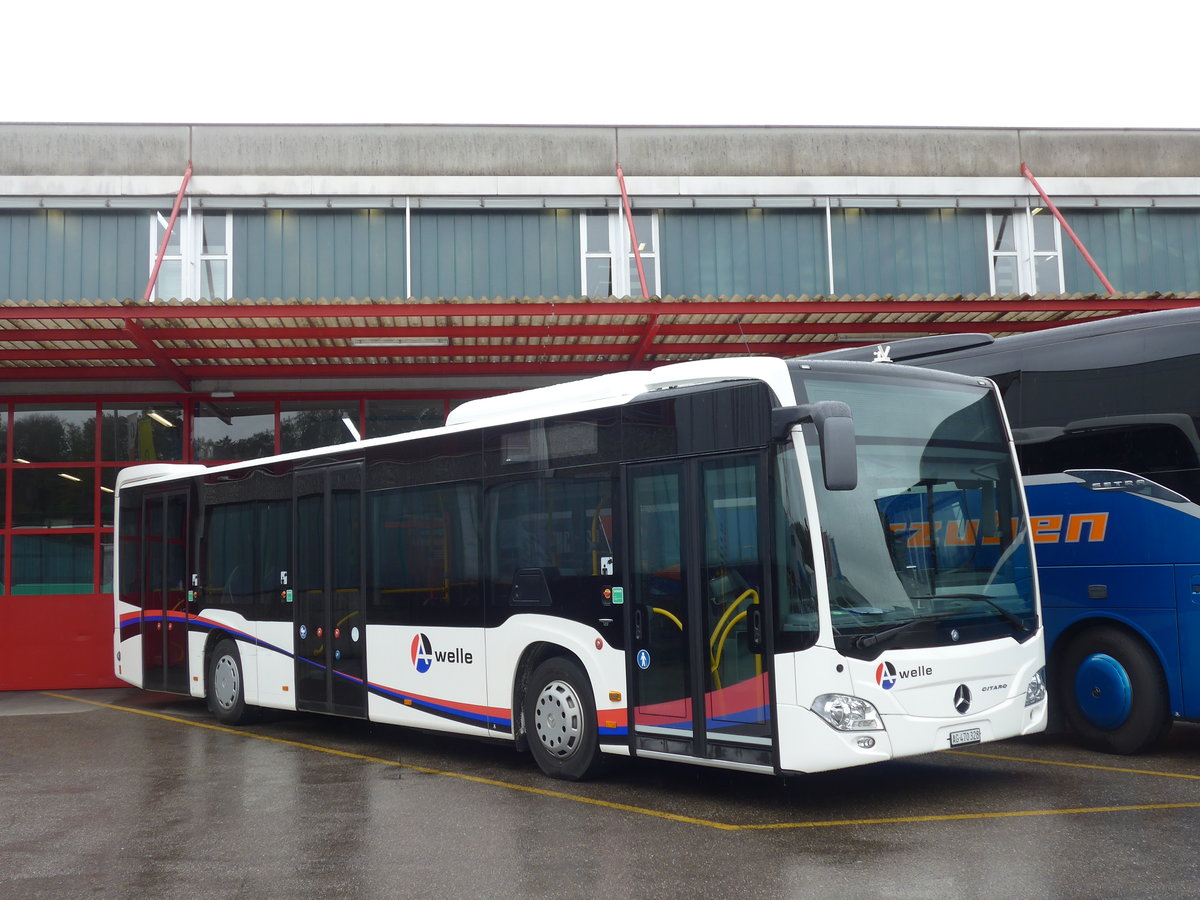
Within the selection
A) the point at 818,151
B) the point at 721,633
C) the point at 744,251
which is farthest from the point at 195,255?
the point at 721,633

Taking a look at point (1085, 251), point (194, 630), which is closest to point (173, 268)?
point (194, 630)

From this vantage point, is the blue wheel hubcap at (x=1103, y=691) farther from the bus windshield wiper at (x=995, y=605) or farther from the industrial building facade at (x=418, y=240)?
the industrial building facade at (x=418, y=240)

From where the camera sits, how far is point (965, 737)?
8.21 meters

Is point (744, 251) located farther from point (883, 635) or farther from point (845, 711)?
point (845, 711)

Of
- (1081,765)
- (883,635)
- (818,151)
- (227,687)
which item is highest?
(818,151)

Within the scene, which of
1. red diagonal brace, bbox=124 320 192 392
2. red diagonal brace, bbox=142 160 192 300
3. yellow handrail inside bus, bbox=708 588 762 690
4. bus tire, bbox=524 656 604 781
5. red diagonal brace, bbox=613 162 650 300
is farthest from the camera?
red diagonal brace, bbox=613 162 650 300

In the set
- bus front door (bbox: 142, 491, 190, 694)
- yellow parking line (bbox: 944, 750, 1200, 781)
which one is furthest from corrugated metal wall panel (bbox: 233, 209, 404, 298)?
yellow parking line (bbox: 944, 750, 1200, 781)

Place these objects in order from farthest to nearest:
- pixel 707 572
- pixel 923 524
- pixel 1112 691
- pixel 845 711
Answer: pixel 1112 691
pixel 707 572
pixel 923 524
pixel 845 711

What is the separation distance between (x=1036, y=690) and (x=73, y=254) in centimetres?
1664

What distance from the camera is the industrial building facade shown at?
1812cm

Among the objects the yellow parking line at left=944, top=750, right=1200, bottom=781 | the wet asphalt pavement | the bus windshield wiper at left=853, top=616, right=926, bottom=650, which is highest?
the bus windshield wiper at left=853, top=616, right=926, bottom=650

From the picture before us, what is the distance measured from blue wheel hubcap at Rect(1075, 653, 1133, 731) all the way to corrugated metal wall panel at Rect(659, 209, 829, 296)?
35.9 ft

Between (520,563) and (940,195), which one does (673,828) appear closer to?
(520,563)

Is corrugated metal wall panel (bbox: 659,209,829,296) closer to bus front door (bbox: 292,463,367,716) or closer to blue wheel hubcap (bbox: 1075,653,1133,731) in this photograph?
bus front door (bbox: 292,463,367,716)
